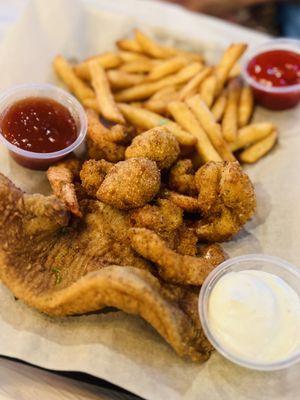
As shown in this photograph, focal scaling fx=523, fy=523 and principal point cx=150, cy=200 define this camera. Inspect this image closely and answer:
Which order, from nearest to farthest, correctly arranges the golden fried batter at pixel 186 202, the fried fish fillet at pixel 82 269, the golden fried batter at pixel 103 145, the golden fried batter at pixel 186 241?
the fried fish fillet at pixel 82 269
the golden fried batter at pixel 186 241
the golden fried batter at pixel 186 202
the golden fried batter at pixel 103 145

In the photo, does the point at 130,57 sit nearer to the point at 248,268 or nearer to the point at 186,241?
the point at 186,241

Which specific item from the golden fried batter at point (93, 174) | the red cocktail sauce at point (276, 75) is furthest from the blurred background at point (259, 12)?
the golden fried batter at point (93, 174)

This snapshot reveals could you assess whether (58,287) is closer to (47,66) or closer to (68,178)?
(68,178)

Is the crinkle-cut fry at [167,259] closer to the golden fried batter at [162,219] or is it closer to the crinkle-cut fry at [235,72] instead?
the golden fried batter at [162,219]

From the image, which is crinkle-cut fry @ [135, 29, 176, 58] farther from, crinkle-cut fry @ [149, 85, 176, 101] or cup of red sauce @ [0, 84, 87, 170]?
cup of red sauce @ [0, 84, 87, 170]

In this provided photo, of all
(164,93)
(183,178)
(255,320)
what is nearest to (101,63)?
(164,93)

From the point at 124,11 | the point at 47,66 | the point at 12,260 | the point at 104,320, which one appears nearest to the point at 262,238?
the point at 104,320
